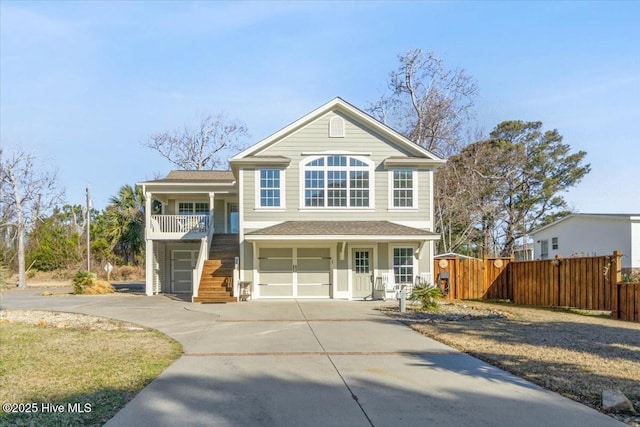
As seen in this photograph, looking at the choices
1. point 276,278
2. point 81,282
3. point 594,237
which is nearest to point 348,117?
point 276,278

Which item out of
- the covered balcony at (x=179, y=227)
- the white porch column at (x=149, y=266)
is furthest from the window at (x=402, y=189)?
the white porch column at (x=149, y=266)

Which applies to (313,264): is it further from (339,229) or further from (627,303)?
(627,303)

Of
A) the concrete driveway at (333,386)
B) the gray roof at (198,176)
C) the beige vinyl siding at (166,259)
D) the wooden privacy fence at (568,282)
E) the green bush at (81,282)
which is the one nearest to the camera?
the concrete driveway at (333,386)

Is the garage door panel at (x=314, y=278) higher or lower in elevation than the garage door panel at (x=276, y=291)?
higher

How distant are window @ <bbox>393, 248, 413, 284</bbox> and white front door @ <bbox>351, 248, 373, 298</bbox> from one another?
1022mm

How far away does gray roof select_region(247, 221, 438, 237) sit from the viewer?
19812mm

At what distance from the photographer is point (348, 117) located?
21.8 meters

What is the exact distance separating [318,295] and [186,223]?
720 cm

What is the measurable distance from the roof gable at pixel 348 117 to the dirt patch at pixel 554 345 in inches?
300

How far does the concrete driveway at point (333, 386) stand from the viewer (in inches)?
226

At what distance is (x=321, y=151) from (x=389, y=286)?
608cm

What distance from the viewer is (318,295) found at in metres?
21.4

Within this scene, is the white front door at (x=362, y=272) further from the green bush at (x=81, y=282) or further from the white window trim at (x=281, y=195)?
the green bush at (x=81, y=282)

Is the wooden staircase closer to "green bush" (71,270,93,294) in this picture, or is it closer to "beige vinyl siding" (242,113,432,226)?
"beige vinyl siding" (242,113,432,226)
